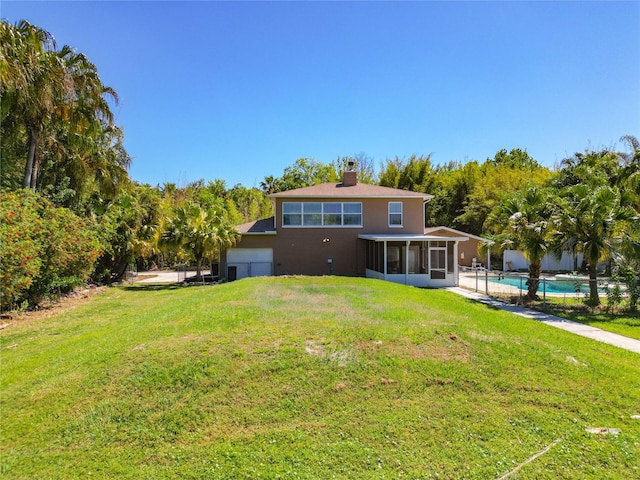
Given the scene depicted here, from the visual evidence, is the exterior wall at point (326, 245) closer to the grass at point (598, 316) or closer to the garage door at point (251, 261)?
the garage door at point (251, 261)

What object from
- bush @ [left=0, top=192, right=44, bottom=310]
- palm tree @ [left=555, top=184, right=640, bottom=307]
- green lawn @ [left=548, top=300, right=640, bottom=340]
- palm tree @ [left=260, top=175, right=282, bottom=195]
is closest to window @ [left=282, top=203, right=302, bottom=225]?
bush @ [left=0, top=192, right=44, bottom=310]

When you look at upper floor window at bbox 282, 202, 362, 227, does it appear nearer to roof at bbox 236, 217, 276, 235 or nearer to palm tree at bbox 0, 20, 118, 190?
roof at bbox 236, 217, 276, 235

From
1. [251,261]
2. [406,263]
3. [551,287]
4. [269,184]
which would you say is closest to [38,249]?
[251,261]

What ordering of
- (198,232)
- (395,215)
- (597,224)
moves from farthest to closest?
(395,215)
(198,232)
(597,224)

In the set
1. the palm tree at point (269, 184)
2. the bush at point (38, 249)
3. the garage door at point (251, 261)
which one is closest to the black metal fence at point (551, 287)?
the garage door at point (251, 261)

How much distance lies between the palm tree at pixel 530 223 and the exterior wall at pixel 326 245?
7082 mm

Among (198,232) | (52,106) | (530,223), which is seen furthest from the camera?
(198,232)

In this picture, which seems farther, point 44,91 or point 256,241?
point 256,241

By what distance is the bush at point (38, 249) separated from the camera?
10.1m

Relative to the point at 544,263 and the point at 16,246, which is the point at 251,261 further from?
the point at 544,263

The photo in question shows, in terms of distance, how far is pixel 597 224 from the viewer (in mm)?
12086

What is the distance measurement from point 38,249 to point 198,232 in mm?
7995

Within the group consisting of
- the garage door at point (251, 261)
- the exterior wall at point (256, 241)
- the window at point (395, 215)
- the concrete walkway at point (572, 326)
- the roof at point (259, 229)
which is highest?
the window at point (395, 215)

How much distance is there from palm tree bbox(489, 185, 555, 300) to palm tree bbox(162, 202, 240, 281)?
13255mm
